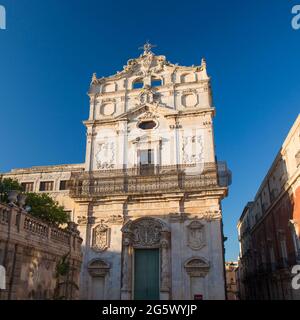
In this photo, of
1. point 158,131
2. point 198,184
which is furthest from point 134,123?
point 198,184

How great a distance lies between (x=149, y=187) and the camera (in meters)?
25.4

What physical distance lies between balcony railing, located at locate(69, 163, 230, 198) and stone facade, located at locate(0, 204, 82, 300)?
10.4 metres

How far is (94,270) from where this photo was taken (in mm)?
23797

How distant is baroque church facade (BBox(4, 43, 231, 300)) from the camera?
23016 millimetres

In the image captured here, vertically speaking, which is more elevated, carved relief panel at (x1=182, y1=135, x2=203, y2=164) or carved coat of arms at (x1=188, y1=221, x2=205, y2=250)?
carved relief panel at (x1=182, y1=135, x2=203, y2=164)

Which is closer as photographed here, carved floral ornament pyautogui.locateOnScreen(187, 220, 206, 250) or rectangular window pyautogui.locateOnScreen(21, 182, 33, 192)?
carved floral ornament pyautogui.locateOnScreen(187, 220, 206, 250)

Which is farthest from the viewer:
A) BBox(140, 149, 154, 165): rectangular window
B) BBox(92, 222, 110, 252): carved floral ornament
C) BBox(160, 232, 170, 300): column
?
BBox(140, 149, 154, 165): rectangular window

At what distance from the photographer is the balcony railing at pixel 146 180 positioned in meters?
24.9

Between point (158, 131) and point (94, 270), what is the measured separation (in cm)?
1219

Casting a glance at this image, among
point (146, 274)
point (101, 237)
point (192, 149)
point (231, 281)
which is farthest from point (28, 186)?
point (231, 281)

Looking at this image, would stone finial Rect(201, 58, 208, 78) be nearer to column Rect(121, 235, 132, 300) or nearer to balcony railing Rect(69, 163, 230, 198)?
balcony railing Rect(69, 163, 230, 198)

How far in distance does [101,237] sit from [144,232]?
10.7ft

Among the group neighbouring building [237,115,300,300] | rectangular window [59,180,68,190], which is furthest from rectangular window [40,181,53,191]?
neighbouring building [237,115,300,300]

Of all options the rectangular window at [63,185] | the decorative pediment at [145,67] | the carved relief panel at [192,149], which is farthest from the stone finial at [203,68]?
the rectangular window at [63,185]
